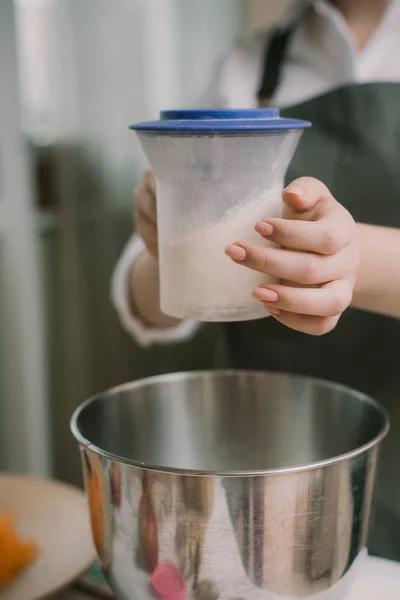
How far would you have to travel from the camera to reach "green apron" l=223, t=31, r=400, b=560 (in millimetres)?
664

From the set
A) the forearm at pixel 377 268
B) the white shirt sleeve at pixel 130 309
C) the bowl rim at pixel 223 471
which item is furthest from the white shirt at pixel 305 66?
the forearm at pixel 377 268

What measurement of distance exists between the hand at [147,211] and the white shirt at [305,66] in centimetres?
23

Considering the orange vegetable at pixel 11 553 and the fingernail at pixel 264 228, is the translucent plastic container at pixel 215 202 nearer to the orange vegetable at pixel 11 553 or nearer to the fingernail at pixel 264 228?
the fingernail at pixel 264 228

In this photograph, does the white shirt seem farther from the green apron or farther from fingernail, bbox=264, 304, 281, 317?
fingernail, bbox=264, 304, 281, 317

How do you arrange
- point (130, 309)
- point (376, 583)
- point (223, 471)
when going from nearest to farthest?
point (223, 471)
point (376, 583)
point (130, 309)

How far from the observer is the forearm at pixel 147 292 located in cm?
70

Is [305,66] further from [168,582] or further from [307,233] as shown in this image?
[168,582]

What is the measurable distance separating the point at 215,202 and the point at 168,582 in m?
0.24

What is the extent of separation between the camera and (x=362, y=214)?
681 millimetres

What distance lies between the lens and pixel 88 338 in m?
1.30

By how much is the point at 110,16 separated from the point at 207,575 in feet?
3.62

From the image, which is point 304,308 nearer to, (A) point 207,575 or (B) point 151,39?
(A) point 207,575

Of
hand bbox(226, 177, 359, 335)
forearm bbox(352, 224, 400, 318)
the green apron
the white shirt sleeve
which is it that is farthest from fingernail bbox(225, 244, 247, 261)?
the white shirt sleeve

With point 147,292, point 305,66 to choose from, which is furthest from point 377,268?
point 305,66
